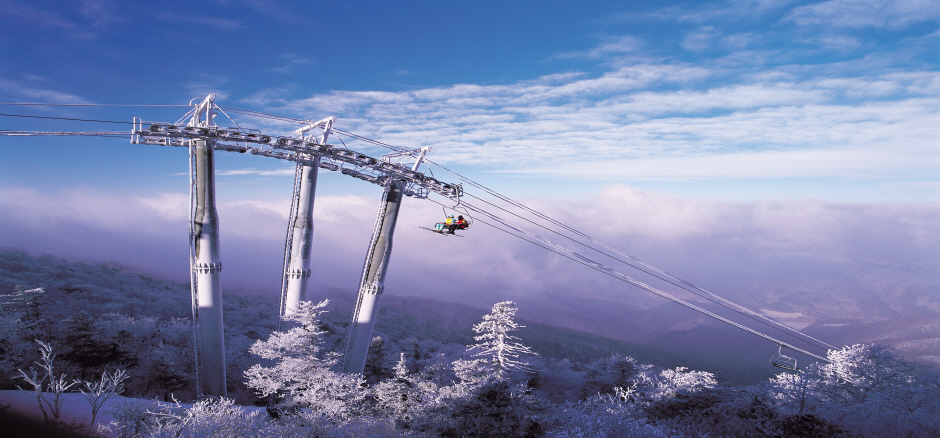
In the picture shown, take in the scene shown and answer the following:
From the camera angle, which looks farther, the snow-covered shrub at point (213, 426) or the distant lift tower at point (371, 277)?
the distant lift tower at point (371, 277)

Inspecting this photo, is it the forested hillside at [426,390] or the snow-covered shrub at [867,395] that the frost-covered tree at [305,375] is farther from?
the snow-covered shrub at [867,395]

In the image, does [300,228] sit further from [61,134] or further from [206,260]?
[61,134]

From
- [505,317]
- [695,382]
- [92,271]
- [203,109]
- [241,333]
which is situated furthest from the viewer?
[92,271]

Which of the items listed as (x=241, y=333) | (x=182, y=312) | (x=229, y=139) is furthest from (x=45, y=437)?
(x=182, y=312)

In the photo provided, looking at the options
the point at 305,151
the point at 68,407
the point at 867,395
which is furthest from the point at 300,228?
the point at 867,395

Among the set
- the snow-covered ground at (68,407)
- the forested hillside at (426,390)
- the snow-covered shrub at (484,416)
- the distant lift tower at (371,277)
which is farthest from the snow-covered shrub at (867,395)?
the snow-covered ground at (68,407)

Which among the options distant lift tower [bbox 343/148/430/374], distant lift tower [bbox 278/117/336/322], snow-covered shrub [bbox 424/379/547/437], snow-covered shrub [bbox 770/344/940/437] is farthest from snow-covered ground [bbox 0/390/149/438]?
snow-covered shrub [bbox 770/344/940/437]

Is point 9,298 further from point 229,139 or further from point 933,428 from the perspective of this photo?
point 933,428
